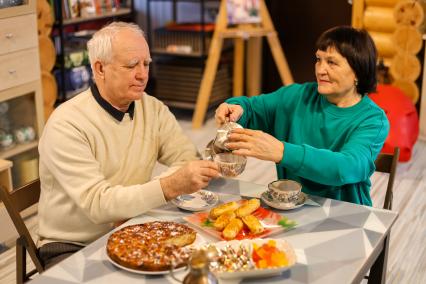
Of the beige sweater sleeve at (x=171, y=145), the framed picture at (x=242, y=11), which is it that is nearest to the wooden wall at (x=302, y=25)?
the framed picture at (x=242, y=11)

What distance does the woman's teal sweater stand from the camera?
75.8 inches

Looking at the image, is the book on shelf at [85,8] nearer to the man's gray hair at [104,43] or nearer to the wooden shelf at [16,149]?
the wooden shelf at [16,149]

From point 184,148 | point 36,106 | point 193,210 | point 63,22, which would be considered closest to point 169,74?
point 63,22

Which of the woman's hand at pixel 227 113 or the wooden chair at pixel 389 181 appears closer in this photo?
the wooden chair at pixel 389 181

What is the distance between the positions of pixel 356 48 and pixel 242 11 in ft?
8.95

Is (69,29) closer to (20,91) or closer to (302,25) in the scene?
(20,91)

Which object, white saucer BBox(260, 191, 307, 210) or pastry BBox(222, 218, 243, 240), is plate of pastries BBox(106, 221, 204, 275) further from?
white saucer BBox(260, 191, 307, 210)

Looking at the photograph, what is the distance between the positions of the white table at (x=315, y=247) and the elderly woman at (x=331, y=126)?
0.45ft

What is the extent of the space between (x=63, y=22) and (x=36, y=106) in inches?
36.9

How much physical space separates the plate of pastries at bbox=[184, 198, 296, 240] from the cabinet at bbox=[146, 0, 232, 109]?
336 centimetres

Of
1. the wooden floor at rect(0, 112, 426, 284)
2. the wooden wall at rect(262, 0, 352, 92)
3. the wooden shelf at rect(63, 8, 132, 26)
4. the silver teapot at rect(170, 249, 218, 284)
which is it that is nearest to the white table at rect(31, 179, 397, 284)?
the silver teapot at rect(170, 249, 218, 284)

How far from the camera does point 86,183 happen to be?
185 centimetres

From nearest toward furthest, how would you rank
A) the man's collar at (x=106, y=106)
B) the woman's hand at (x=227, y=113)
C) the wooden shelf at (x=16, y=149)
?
the man's collar at (x=106, y=106) < the woman's hand at (x=227, y=113) < the wooden shelf at (x=16, y=149)

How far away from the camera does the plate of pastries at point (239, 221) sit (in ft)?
5.67
